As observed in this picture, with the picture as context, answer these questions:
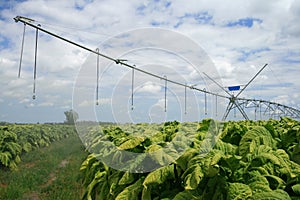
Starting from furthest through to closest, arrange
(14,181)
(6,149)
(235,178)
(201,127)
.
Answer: (6,149)
(14,181)
(201,127)
(235,178)

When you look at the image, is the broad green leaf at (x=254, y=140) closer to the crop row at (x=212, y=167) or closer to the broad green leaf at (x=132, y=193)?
the crop row at (x=212, y=167)

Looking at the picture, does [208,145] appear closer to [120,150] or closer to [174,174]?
[174,174]

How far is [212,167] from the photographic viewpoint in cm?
273

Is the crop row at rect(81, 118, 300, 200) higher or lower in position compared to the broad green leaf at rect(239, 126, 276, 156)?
lower

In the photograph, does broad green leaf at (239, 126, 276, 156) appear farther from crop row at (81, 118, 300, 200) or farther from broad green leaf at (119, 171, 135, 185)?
broad green leaf at (119, 171, 135, 185)

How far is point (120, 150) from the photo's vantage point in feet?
14.8

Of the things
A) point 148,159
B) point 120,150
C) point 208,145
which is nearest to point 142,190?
point 148,159

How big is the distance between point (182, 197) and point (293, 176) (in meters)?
0.84

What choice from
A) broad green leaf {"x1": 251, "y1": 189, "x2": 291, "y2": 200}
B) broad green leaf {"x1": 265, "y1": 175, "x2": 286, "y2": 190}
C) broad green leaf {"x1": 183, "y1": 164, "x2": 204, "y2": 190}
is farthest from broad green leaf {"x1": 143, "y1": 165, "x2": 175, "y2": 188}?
broad green leaf {"x1": 251, "y1": 189, "x2": 291, "y2": 200}

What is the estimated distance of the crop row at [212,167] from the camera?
268 centimetres

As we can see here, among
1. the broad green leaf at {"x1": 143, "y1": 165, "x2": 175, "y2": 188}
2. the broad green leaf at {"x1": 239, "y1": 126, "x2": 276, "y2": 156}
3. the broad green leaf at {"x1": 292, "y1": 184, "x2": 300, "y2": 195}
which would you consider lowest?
the broad green leaf at {"x1": 143, "y1": 165, "x2": 175, "y2": 188}

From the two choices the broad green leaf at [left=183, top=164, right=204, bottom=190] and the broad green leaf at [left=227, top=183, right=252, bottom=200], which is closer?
the broad green leaf at [left=227, top=183, right=252, bottom=200]

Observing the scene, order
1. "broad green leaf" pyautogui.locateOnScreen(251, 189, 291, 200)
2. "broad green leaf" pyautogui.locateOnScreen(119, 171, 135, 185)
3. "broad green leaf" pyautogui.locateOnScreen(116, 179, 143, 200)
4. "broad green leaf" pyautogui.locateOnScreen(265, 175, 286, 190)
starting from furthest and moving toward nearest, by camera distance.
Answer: "broad green leaf" pyautogui.locateOnScreen(119, 171, 135, 185) < "broad green leaf" pyautogui.locateOnScreen(116, 179, 143, 200) < "broad green leaf" pyautogui.locateOnScreen(265, 175, 286, 190) < "broad green leaf" pyautogui.locateOnScreen(251, 189, 291, 200)

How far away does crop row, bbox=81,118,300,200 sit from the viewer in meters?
2.68
